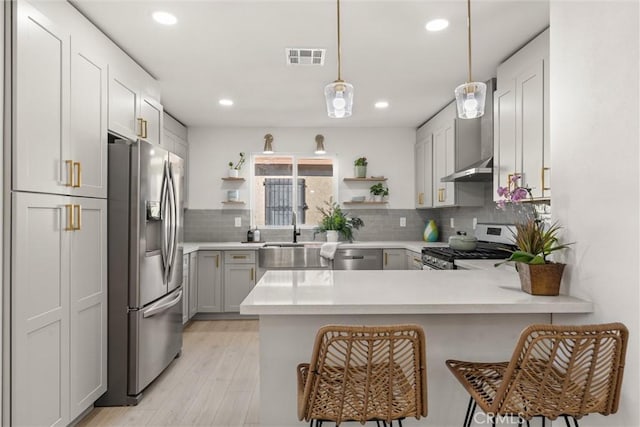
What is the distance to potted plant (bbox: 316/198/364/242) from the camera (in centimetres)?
504

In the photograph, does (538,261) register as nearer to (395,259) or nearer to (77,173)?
(77,173)

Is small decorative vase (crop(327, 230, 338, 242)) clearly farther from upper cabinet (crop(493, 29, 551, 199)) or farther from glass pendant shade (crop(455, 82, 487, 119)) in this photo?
glass pendant shade (crop(455, 82, 487, 119))

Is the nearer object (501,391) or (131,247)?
(501,391)

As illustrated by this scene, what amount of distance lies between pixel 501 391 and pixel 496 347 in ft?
1.61

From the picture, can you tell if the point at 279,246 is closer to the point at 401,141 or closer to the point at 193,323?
the point at 193,323

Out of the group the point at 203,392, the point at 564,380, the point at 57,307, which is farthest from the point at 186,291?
the point at 564,380

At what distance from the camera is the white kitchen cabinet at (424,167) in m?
4.68

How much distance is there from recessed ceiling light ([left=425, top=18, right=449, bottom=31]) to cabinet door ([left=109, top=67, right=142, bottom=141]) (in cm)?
204

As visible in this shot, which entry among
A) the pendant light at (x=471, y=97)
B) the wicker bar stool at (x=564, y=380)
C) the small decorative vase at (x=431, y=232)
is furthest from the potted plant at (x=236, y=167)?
the wicker bar stool at (x=564, y=380)

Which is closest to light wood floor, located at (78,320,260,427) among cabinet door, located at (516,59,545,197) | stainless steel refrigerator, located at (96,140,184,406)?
stainless steel refrigerator, located at (96,140,184,406)

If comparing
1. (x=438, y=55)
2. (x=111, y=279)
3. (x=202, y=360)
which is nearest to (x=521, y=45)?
(x=438, y=55)

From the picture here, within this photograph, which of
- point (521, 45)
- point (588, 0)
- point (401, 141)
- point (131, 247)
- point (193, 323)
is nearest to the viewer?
point (588, 0)

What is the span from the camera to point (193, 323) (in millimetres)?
4547

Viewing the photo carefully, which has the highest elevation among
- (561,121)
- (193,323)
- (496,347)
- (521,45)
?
(521,45)
